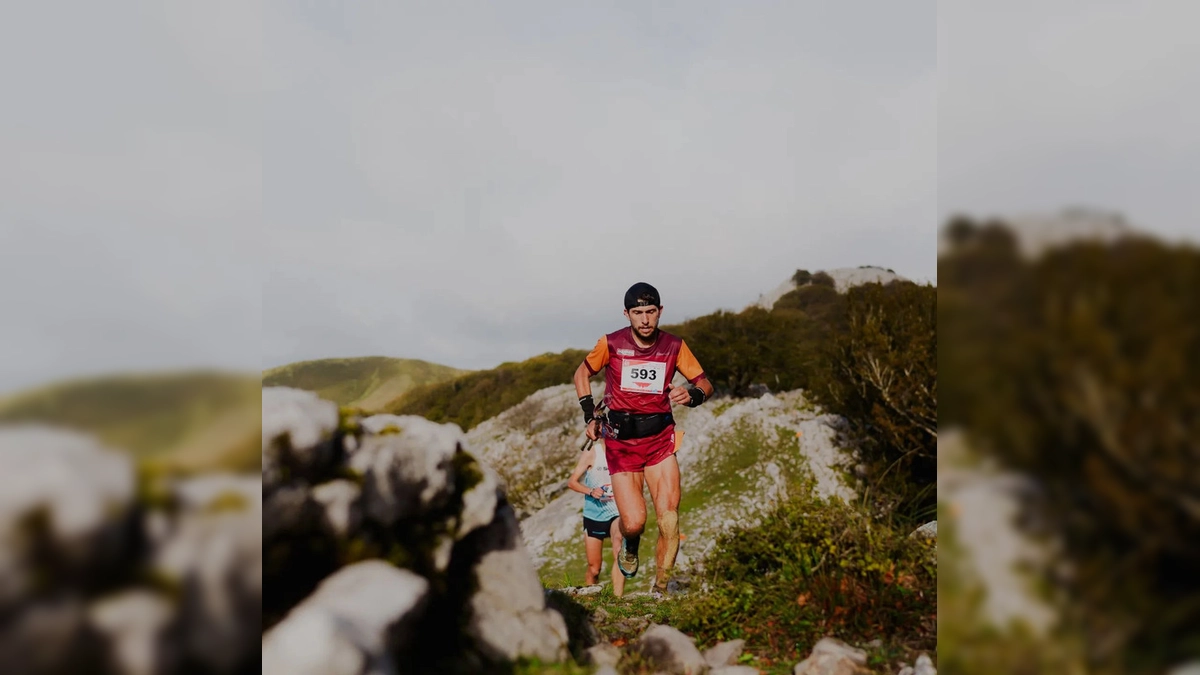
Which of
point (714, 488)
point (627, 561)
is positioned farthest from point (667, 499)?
point (714, 488)

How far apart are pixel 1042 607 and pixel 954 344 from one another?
0.97 metres

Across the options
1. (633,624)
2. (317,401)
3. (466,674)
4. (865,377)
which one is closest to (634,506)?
(633,624)

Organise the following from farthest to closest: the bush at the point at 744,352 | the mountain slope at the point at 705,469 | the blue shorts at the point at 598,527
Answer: the bush at the point at 744,352
the mountain slope at the point at 705,469
the blue shorts at the point at 598,527

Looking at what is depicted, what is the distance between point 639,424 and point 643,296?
111 centimetres

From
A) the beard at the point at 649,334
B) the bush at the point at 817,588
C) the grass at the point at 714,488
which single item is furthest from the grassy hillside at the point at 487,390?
the bush at the point at 817,588

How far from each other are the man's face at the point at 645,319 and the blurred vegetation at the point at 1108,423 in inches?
121

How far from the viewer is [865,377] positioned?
39.8 ft

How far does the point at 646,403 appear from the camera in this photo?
5.27 metres

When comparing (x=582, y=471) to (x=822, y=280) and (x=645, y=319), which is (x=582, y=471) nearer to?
(x=645, y=319)

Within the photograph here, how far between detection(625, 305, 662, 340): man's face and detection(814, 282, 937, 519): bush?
6.93m

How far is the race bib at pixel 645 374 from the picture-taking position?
17.3 feet

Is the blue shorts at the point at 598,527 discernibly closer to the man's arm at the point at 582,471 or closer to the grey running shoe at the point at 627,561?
the man's arm at the point at 582,471

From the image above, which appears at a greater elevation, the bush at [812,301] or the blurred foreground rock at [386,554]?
the bush at [812,301]

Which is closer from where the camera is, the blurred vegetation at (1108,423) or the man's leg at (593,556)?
the blurred vegetation at (1108,423)
